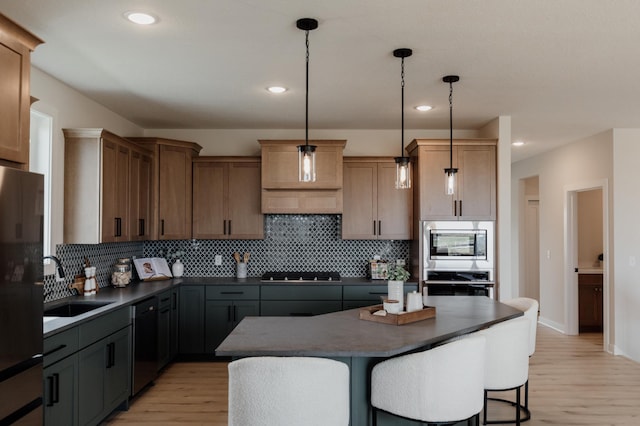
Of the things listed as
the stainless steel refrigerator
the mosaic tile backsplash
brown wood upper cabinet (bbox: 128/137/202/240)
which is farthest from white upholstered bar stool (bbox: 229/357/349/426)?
the mosaic tile backsplash

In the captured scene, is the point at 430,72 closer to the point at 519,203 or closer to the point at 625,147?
the point at 625,147

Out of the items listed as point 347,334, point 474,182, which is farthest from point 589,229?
point 347,334

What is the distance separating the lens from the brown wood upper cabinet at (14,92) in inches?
86.4

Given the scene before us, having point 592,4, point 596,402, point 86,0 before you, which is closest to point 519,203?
point 596,402

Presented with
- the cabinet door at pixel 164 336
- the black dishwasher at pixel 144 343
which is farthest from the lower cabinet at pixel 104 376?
the cabinet door at pixel 164 336

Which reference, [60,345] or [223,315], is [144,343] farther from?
[60,345]

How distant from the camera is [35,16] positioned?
8.71 ft

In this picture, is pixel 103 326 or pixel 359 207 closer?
pixel 103 326

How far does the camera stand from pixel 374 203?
5324 mm

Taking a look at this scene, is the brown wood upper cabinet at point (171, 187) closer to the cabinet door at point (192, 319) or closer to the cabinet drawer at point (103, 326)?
the cabinet door at point (192, 319)

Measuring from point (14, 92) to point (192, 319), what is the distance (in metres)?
3.27

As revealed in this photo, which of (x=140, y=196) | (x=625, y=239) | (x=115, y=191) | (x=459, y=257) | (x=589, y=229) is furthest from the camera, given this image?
(x=589, y=229)

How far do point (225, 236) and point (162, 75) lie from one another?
2.13 meters

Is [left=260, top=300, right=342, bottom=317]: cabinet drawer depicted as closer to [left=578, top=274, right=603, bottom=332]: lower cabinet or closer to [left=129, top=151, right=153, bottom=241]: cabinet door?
[left=129, top=151, right=153, bottom=241]: cabinet door
